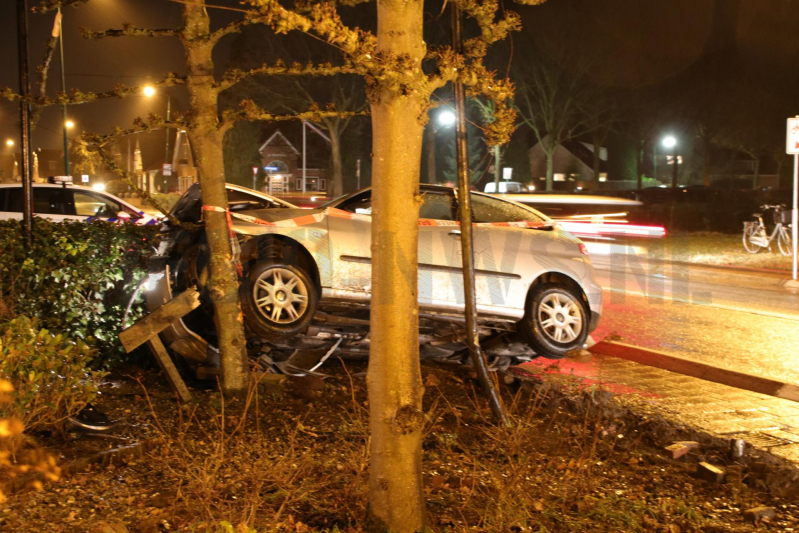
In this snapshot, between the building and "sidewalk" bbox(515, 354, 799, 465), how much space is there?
221 ft

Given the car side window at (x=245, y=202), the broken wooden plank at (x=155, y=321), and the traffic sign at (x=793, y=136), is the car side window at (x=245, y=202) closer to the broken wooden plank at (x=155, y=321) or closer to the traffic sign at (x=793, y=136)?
the broken wooden plank at (x=155, y=321)

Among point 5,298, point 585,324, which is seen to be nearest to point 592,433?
point 585,324

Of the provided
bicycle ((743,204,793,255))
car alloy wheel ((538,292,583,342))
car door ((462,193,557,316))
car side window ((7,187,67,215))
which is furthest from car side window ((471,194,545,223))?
bicycle ((743,204,793,255))

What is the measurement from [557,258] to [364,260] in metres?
2.14

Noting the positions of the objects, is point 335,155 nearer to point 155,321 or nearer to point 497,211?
point 497,211

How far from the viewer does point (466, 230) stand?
6.09m

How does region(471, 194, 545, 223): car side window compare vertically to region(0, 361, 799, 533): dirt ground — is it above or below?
above

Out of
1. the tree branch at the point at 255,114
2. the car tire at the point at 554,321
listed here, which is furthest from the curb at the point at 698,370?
the tree branch at the point at 255,114

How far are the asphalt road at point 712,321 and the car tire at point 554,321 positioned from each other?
1650 mm

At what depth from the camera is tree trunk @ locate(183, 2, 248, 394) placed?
5648mm

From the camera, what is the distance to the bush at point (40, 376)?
14.2 ft

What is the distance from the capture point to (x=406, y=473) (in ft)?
12.4

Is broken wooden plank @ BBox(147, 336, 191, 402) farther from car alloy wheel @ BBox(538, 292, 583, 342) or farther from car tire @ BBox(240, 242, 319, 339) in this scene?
car alloy wheel @ BBox(538, 292, 583, 342)

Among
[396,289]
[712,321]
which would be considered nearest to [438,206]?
[396,289]
